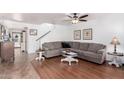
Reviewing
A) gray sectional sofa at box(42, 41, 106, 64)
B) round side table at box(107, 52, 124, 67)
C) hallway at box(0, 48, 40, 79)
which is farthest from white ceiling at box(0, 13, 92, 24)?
round side table at box(107, 52, 124, 67)

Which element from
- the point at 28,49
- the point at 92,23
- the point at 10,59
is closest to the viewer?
the point at 10,59

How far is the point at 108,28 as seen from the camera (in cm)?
549

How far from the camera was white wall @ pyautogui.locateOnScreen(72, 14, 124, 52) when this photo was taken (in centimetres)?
490

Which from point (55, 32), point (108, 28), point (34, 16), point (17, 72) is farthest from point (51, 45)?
point (17, 72)

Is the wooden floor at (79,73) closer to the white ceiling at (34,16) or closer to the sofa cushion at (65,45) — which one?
the white ceiling at (34,16)

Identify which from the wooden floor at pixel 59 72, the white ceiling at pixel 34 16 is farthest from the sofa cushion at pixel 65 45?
the wooden floor at pixel 59 72

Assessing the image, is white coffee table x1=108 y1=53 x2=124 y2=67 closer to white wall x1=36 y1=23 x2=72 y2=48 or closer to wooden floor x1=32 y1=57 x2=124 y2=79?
wooden floor x1=32 y1=57 x2=124 y2=79

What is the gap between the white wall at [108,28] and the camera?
490 centimetres
